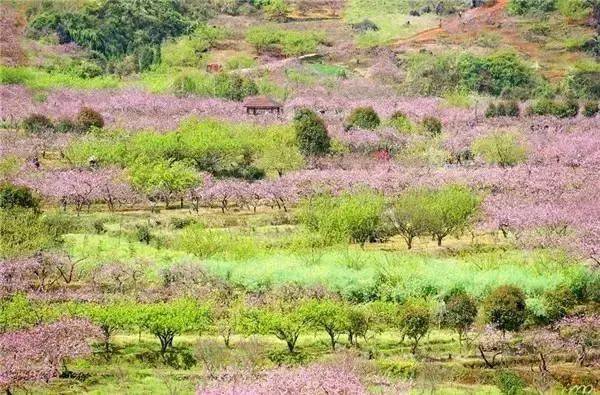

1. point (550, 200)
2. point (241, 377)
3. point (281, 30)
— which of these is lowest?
point (281, 30)

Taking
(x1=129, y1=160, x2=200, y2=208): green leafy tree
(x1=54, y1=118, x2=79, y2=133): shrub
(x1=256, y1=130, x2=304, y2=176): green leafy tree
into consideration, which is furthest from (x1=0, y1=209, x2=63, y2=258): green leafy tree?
(x1=54, y1=118, x2=79, y2=133): shrub

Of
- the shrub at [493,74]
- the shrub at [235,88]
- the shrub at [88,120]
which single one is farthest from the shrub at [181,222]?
the shrub at [493,74]

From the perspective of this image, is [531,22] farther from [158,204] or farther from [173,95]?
[158,204]

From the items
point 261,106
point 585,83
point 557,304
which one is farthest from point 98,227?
point 585,83

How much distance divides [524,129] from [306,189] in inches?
1233

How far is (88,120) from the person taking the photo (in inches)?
3260

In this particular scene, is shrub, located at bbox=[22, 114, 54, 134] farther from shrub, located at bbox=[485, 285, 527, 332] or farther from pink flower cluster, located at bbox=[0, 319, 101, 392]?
shrub, located at bbox=[485, 285, 527, 332]

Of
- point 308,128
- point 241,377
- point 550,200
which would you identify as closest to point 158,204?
point 308,128

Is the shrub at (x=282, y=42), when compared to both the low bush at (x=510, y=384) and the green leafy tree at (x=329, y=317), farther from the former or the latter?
the low bush at (x=510, y=384)

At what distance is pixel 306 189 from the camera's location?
6481 centimetres

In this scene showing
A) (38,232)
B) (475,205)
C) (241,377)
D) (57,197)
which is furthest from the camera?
(57,197)

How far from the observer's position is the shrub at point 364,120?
85875mm

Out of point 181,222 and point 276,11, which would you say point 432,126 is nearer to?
point 181,222

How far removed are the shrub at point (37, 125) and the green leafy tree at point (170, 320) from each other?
Answer: 47.2 metres
